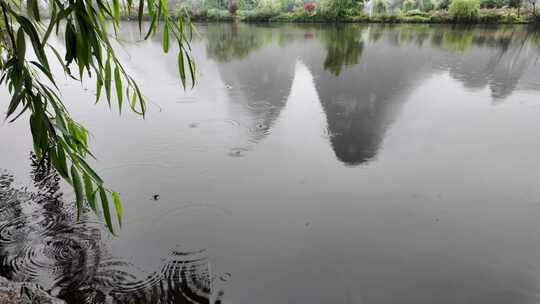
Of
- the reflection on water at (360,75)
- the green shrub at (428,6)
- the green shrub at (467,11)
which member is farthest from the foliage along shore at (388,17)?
the reflection on water at (360,75)

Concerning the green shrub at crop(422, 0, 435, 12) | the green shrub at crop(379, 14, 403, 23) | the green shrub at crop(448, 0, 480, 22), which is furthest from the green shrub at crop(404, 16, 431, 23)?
the green shrub at crop(422, 0, 435, 12)

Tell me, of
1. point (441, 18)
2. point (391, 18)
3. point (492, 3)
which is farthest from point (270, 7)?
point (492, 3)

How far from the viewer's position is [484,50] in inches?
452

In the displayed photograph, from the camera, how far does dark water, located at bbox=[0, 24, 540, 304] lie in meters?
2.07

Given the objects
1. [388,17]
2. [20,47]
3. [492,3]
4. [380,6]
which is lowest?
[20,47]

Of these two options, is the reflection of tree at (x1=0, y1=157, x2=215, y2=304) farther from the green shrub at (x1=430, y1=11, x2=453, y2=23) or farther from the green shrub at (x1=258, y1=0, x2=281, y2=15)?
the green shrub at (x1=258, y1=0, x2=281, y2=15)

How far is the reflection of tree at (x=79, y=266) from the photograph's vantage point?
1.92 m

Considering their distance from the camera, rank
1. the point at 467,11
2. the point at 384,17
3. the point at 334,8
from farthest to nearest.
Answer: the point at 334,8 < the point at 384,17 < the point at 467,11

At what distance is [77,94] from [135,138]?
8.99ft

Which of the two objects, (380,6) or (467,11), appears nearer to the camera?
(467,11)

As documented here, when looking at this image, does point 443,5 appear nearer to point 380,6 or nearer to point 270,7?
point 380,6

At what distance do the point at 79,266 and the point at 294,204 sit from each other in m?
1.65

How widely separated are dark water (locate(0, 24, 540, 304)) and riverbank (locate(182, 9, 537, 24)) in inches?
925

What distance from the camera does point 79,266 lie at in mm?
2072
